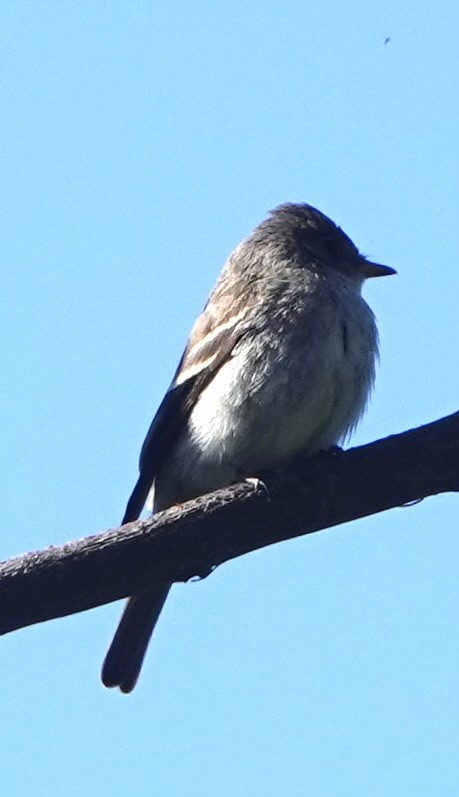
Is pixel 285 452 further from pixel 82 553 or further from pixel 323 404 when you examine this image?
pixel 82 553

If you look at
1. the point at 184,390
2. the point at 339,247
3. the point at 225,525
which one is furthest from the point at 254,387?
the point at 339,247

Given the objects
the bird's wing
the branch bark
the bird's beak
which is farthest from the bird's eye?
the branch bark

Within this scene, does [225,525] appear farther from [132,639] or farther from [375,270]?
[375,270]

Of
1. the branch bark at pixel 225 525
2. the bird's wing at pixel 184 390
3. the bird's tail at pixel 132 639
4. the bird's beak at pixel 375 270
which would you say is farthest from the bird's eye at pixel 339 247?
the branch bark at pixel 225 525

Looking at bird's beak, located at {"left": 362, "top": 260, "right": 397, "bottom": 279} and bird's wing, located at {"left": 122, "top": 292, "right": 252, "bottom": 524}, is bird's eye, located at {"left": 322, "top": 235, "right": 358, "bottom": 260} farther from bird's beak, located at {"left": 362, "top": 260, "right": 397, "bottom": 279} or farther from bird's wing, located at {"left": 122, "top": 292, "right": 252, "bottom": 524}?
bird's wing, located at {"left": 122, "top": 292, "right": 252, "bottom": 524}

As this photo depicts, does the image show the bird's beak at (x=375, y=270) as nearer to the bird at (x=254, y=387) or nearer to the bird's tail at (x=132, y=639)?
the bird at (x=254, y=387)

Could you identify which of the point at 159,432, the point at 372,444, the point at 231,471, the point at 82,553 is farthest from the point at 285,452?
the point at 82,553
